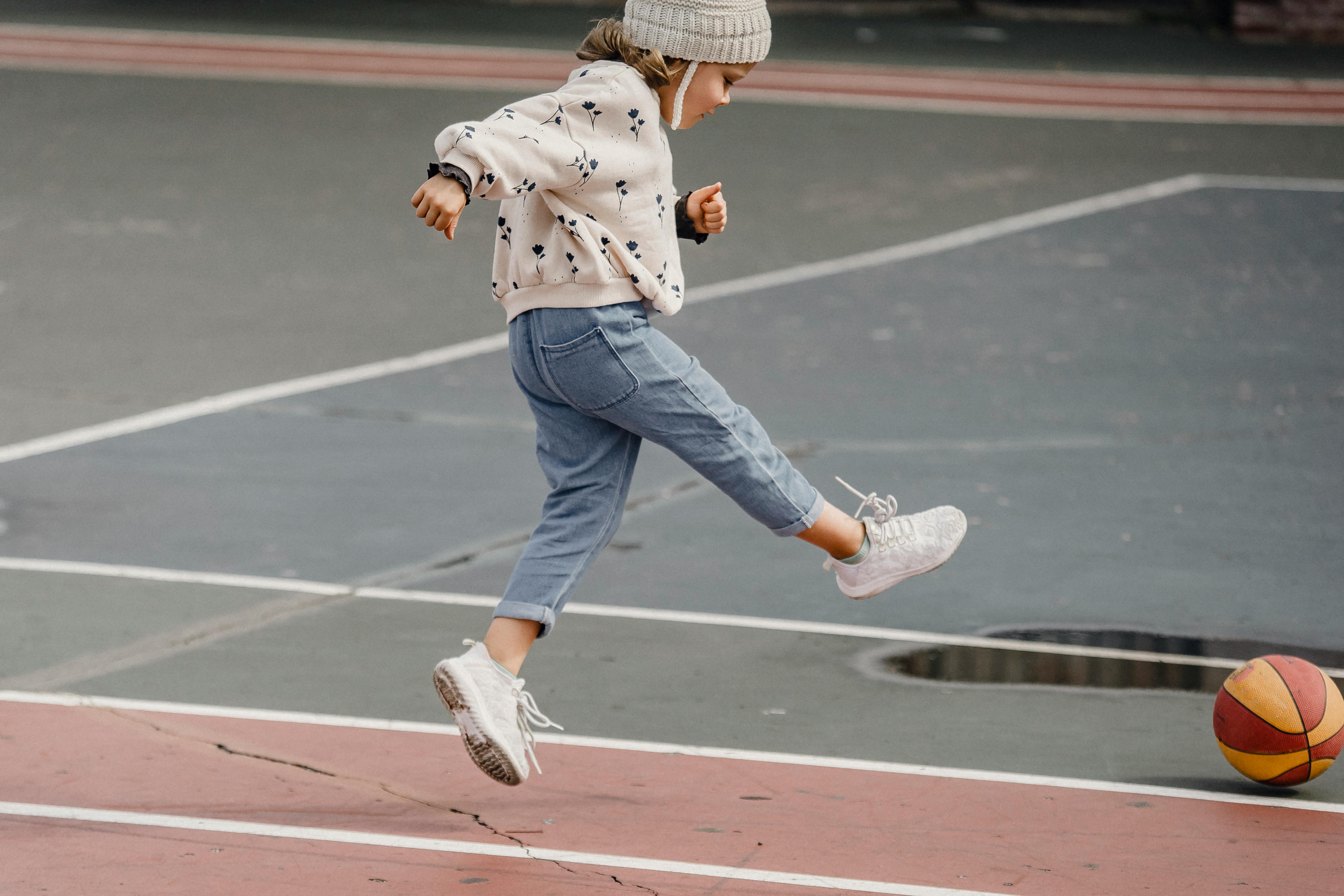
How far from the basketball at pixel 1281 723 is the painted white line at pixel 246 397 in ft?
15.8

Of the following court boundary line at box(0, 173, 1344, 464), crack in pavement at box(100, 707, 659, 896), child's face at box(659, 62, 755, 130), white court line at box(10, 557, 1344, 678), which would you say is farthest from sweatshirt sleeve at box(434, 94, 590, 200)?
court boundary line at box(0, 173, 1344, 464)

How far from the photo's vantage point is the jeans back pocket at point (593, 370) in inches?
175

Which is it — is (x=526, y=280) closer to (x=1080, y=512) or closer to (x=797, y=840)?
(x=797, y=840)

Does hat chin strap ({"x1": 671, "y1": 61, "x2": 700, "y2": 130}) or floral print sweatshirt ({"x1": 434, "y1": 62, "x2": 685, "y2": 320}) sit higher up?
hat chin strap ({"x1": 671, "y1": 61, "x2": 700, "y2": 130})

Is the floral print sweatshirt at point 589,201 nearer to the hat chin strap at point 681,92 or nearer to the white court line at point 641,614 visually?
the hat chin strap at point 681,92

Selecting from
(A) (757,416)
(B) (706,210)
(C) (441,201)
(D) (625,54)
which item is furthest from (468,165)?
(A) (757,416)

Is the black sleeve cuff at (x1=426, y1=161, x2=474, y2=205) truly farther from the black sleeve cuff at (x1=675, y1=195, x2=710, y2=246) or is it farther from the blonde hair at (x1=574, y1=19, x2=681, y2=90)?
the black sleeve cuff at (x1=675, y1=195, x2=710, y2=246)

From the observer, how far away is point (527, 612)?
4.59m

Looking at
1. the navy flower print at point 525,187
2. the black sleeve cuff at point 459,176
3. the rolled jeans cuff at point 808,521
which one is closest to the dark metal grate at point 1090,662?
the rolled jeans cuff at point 808,521

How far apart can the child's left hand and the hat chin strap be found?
0.25 meters

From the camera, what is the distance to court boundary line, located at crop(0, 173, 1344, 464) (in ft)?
28.5

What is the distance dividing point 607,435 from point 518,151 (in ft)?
3.11

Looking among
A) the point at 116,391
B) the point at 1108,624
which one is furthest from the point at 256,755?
the point at 116,391

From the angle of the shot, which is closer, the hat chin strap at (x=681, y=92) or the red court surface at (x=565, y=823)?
the red court surface at (x=565, y=823)
